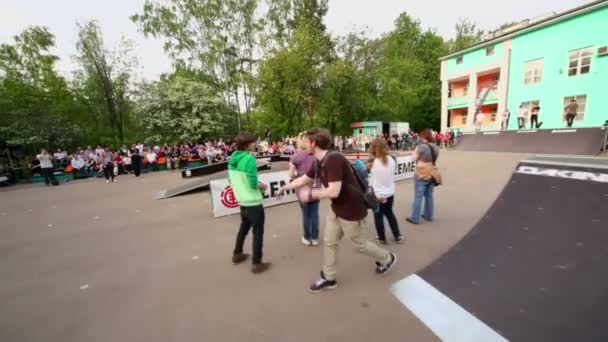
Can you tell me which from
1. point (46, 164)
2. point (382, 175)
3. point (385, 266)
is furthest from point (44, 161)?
point (385, 266)

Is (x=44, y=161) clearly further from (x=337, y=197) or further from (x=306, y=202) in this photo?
(x=337, y=197)

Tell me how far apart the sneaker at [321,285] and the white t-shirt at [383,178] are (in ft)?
4.80

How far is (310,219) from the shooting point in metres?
3.91

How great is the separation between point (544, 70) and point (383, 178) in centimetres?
2349

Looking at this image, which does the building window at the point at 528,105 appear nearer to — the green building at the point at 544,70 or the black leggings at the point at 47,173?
the green building at the point at 544,70

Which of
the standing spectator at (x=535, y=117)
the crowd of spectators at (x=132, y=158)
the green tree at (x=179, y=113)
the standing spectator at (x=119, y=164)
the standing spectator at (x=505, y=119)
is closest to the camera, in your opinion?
the crowd of spectators at (x=132, y=158)

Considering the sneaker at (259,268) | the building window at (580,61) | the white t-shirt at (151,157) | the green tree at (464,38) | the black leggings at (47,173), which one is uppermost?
the green tree at (464,38)

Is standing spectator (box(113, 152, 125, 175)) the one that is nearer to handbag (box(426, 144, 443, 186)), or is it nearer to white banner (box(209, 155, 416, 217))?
white banner (box(209, 155, 416, 217))

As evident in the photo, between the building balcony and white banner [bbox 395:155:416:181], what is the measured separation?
20.5 metres

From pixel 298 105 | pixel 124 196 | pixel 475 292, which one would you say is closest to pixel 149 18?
pixel 298 105

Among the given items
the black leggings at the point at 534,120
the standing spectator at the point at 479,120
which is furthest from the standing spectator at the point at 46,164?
the standing spectator at the point at 479,120

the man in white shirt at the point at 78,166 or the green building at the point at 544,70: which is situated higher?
the green building at the point at 544,70

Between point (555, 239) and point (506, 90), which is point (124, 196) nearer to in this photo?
point (555, 239)

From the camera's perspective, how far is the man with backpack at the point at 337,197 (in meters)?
2.35
